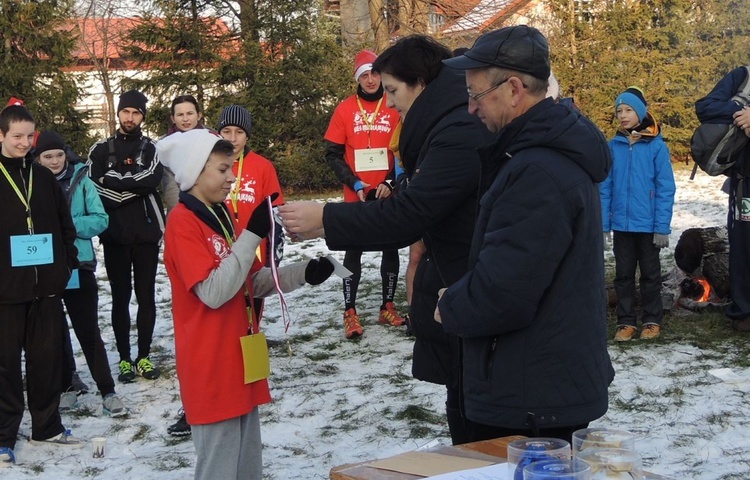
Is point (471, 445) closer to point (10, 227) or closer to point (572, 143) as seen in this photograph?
point (572, 143)

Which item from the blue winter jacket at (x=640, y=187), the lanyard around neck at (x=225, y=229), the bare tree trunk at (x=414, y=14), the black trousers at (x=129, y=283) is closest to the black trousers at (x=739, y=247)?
the blue winter jacket at (x=640, y=187)

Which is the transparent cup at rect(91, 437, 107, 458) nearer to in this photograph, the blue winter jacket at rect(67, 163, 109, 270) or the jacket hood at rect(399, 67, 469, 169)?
the blue winter jacket at rect(67, 163, 109, 270)

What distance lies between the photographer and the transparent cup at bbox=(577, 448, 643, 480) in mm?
1998

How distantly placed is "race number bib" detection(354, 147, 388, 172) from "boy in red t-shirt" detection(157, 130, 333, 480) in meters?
3.67

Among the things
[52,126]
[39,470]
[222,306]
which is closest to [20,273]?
[39,470]

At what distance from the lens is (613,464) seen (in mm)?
2002

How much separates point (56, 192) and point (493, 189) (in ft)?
11.7

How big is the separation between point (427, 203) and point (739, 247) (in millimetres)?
4900

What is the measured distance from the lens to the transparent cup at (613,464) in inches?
78.7

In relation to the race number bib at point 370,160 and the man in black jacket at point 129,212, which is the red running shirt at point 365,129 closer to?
the race number bib at point 370,160

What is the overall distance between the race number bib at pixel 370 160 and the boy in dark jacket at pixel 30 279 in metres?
2.77

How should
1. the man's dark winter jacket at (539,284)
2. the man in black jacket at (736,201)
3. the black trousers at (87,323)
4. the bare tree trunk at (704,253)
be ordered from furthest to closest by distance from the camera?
the bare tree trunk at (704,253) → the man in black jacket at (736,201) → the black trousers at (87,323) → the man's dark winter jacket at (539,284)

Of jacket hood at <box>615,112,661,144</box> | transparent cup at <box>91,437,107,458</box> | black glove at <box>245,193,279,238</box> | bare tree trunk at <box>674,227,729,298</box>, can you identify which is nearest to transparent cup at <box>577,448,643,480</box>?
black glove at <box>245,193,279,238</box>

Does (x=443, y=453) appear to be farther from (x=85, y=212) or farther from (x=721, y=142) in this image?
(x=721, y=142)
